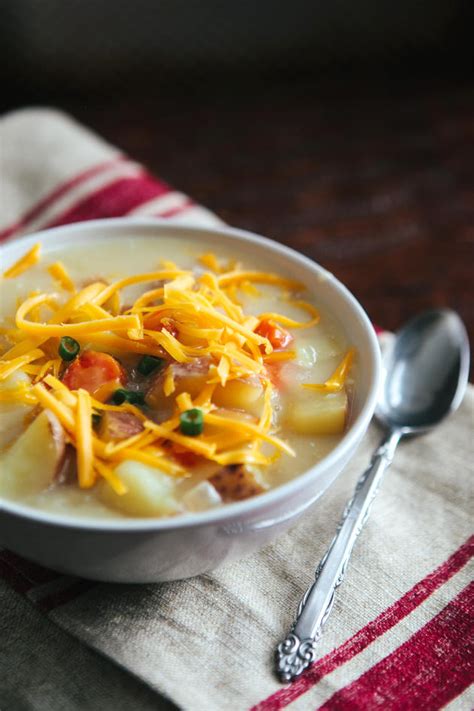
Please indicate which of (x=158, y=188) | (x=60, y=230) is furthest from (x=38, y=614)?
(x=158, y=188)

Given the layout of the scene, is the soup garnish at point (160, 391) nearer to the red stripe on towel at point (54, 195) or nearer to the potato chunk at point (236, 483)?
the potato chunk at point (236, 483)

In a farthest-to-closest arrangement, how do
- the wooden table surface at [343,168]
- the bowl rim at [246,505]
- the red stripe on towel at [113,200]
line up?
1. the wooden table surface at [343,168]
2. the red stripe on towel at [113,200]
3. the bowl rim at [246,505]

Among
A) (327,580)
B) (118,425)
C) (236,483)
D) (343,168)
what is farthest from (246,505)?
(343,168)

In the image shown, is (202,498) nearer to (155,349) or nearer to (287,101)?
(155,349)

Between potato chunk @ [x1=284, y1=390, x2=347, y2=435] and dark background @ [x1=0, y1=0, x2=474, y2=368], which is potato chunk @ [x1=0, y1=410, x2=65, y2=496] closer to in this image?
potato chunk @ [x1=284, y1=390, x2=347, y2=435]

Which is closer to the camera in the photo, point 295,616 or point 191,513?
point 191,513

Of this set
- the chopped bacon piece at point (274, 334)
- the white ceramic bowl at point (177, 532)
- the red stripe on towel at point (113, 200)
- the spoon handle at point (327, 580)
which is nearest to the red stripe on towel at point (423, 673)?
the spoon handle at point (327, 580)

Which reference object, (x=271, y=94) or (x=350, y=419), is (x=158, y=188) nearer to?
(x=350, y=419)
